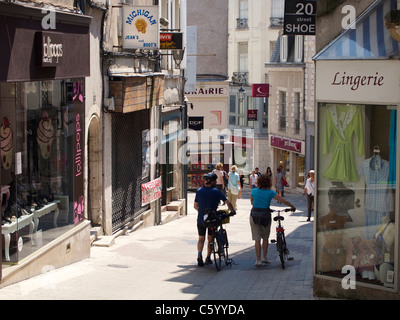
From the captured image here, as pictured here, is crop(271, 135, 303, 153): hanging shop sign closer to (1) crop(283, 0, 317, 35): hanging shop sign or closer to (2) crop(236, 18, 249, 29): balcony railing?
(2) crop(236, 18, 249, 29): balcony railing

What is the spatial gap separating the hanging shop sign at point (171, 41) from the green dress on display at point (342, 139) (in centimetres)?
1062

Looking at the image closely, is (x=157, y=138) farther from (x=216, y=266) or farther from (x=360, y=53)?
(x=360, y=53)

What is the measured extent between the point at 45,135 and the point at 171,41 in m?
8.68

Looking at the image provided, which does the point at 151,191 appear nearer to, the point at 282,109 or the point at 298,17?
the point at 298,17

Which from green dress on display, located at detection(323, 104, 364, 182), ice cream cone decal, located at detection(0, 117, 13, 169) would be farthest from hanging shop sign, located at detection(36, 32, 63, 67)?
green dress on display, located at detection(323, 104, 364, 182)

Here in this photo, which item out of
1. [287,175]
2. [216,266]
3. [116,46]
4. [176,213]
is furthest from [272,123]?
[216,266]

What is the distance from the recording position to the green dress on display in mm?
8742

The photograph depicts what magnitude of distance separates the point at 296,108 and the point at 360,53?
3042cm

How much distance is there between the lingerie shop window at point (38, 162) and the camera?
9.36 m

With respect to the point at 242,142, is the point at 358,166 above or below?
above

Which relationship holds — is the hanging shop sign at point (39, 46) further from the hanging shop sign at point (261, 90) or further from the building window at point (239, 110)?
the building window at point (239, 110)

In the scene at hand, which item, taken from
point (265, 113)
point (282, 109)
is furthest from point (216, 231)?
point (265, 113)

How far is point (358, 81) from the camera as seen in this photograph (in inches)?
332
